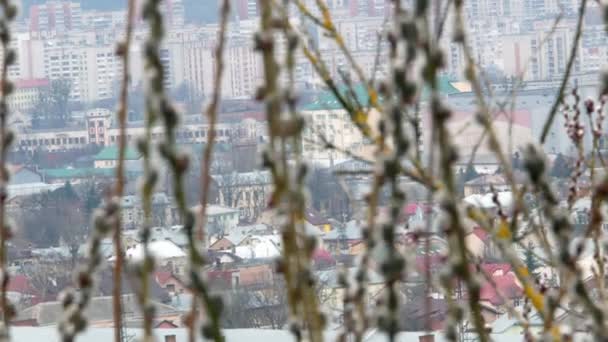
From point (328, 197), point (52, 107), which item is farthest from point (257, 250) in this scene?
point (52, 107)

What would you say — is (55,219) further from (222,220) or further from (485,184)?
(485,184)

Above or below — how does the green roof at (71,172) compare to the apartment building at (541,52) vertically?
below

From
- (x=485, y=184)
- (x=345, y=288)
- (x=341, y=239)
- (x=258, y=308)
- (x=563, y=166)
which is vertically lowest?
(x=258, y=308)

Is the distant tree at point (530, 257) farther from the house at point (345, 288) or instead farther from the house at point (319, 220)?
the house at point (319, 220)

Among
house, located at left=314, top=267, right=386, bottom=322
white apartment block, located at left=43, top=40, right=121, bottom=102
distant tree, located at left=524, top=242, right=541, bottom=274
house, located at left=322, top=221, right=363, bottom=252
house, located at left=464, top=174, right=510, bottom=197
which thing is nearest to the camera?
house, located at left=314, top=267, right=386, bottom=322

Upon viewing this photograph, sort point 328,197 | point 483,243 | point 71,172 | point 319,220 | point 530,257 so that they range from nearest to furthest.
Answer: point 530,257 < point 483,243 < point 319,220 < point 328,197 < point 71,172

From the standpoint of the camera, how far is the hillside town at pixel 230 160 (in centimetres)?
1016

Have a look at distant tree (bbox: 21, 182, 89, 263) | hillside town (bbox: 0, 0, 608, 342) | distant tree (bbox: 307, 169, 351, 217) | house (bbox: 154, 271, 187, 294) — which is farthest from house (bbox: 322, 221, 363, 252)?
distant tree (bbox: 21, 182, 89, 263)

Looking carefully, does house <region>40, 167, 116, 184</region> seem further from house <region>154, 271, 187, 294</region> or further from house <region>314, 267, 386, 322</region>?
house <region>314, 267, 386, 322</region>

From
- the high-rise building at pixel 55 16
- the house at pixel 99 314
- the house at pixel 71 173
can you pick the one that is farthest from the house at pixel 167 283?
the high-rise building at pixel 55 16

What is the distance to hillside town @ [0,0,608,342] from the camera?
10.2 metres

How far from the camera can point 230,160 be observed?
31594 millimetres

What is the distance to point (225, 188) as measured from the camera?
29.5 metres

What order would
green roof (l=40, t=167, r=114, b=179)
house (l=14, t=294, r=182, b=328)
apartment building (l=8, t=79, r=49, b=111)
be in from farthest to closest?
apartment building (l=8, t=79, r=49, b=111), green roof (l=40, t=167, r=114, b=179), house (l=14, t=294, r=182, b=328)
